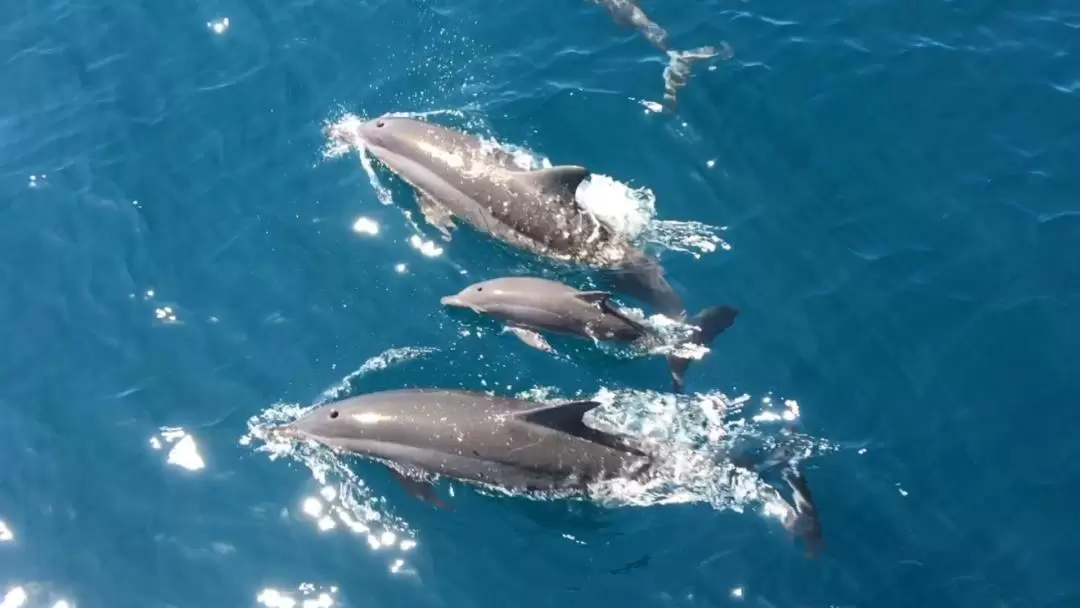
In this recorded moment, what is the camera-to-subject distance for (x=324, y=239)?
1700cm

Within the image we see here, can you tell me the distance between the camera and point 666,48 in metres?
18.9

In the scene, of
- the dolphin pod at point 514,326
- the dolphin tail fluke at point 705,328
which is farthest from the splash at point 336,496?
the dolphin tail fluke at point 705,328

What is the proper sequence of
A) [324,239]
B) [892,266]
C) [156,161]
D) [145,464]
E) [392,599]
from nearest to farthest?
[392,599] → [145,464] → [892,266] → [324,239] → [156,161]

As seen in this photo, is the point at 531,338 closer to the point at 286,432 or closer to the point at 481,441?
the point at 481,441

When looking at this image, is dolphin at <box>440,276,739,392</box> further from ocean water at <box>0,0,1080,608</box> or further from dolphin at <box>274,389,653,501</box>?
dolphin at <box>274,389,653,501</box>

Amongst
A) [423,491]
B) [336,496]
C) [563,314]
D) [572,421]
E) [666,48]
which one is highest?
[666,48]

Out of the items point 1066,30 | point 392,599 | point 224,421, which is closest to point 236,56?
point 224,421

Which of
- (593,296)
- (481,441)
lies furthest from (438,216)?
(481,441)

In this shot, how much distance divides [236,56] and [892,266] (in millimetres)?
15218

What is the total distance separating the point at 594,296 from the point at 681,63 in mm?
6840

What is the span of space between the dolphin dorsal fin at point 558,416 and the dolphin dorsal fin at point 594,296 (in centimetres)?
222

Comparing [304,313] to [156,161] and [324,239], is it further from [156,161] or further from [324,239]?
[156,161]

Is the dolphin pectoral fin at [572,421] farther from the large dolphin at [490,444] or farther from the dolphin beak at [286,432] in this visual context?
the dolphin beak at [286,432]

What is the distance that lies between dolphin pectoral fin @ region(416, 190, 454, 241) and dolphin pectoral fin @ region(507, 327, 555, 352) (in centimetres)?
264
